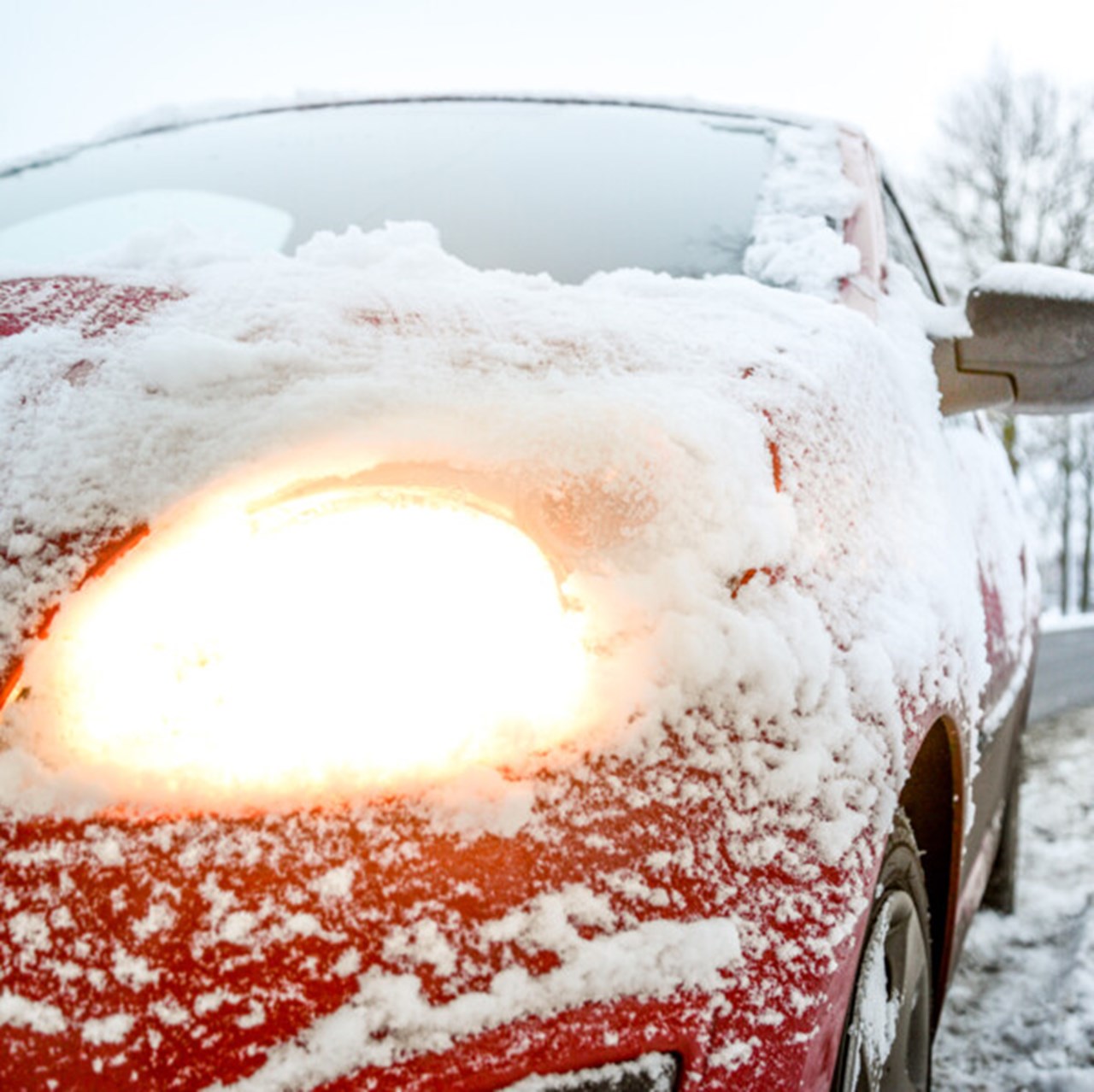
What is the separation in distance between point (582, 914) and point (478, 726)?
159mm

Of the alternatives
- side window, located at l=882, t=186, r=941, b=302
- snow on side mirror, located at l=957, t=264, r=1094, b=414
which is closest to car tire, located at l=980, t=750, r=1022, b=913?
side window, located at l=882, t=186, r=941, b=302

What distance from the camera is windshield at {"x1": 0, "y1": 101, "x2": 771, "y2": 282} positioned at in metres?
1.90

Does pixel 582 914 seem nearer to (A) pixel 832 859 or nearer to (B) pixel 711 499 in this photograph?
(A) pixel 832 859

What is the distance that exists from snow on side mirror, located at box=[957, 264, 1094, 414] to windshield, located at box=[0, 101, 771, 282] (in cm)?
42

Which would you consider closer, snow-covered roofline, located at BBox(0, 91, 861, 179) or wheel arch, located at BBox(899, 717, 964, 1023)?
wheel arch, located at BBox(899, 717, 964, 1023)

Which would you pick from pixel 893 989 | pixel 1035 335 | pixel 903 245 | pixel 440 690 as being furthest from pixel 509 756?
pixel 903 245

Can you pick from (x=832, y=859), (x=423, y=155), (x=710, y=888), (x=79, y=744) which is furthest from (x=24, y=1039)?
(x=423, y=155)

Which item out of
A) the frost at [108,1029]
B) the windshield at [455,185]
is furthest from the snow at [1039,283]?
the frost at [108,1029]

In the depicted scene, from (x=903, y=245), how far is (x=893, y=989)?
1759 mm

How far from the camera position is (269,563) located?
0.87 meters

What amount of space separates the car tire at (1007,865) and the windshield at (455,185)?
71.4 inches

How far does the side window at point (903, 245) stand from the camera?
225 centimetres

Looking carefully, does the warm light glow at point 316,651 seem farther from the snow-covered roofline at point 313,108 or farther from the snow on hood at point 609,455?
the snow-covered roofline at point 313,108

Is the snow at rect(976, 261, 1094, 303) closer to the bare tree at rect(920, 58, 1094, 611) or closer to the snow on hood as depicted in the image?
the snow on hood
